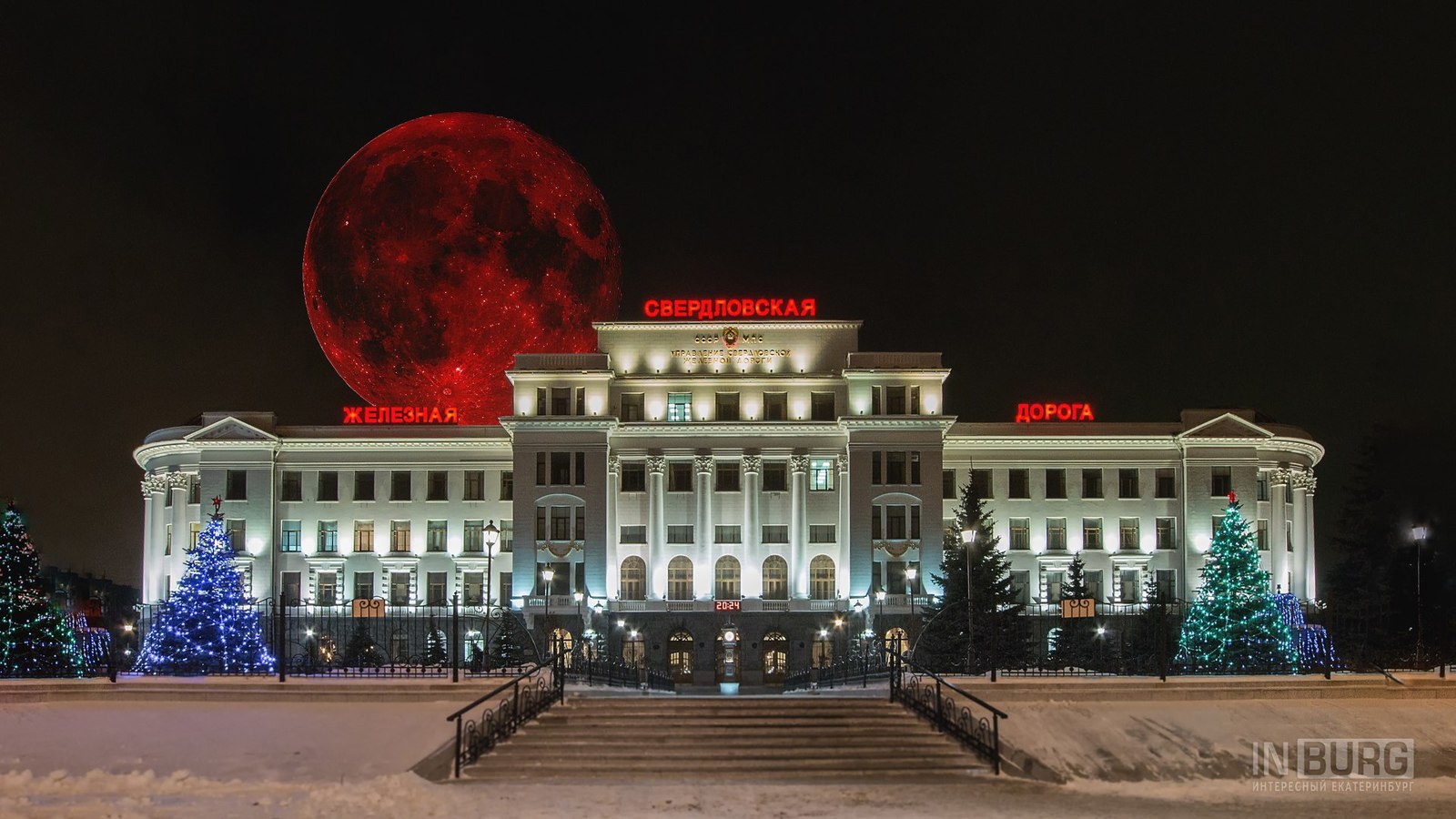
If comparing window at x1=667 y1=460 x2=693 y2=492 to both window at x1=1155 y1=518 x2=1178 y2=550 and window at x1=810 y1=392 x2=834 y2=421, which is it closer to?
window at x1=810 y1=392 x2=834 y2=421

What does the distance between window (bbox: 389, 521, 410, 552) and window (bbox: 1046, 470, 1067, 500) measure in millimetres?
36042

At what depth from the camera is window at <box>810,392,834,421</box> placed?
80938 millimetres

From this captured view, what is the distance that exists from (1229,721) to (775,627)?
44109 mm

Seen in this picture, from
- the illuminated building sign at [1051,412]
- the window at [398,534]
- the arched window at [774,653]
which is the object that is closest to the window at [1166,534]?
the illuminated building sign at [1051,412]

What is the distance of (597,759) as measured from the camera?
3275 cm

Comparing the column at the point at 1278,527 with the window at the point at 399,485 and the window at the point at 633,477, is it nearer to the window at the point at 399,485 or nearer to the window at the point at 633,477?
the window at the point at 633,477

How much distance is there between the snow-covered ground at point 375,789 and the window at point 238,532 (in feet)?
163

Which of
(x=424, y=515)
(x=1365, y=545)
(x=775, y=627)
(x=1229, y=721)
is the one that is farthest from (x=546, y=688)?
(x=1365, y=545)

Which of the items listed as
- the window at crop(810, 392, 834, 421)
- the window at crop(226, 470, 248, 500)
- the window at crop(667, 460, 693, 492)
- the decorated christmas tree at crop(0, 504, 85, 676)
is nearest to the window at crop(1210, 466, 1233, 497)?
the window at crop(810, 392, 834, 421)

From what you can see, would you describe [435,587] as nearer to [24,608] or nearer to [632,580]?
[632,580]

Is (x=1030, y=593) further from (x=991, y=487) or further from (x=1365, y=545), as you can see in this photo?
(x=1365, y=545)

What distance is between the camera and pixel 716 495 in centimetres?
8088

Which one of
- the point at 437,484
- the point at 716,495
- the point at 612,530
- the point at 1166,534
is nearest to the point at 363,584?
the point at 437,484

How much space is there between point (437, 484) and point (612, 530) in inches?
457
